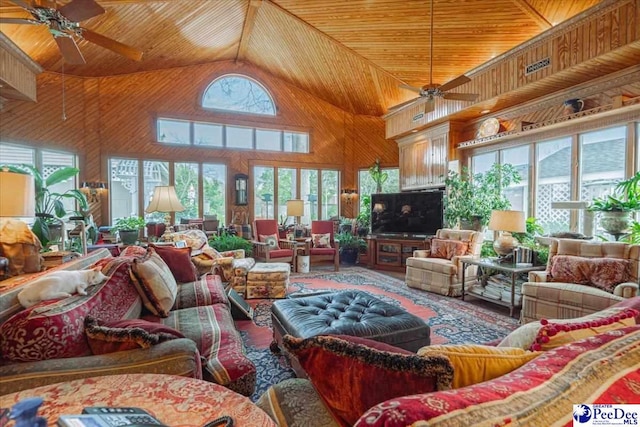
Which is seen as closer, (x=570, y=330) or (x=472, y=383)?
(x=472, y=383)

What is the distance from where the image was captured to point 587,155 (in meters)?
4.35

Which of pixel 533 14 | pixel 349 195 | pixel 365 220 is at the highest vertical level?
pixel 533 14

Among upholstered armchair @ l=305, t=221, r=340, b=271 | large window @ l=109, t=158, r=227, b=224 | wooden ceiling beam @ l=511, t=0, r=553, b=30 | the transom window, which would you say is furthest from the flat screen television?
large window @ l=109, t=158, r=227, b=224

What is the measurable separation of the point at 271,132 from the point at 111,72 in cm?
371

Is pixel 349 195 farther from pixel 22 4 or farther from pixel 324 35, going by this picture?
pixel 22 4

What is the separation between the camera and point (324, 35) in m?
5.75

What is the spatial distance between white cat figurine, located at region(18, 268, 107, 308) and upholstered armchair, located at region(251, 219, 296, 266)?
12.9 ft

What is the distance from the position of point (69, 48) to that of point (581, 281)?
5.83m

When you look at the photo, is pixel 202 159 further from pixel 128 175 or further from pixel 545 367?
pixel 545 367

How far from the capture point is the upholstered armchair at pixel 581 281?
2877 millimetres

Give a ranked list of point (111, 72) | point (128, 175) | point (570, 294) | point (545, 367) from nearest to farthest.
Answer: point (545, 367) → point (570, 294) → point (111, 72) → point (128, 175)

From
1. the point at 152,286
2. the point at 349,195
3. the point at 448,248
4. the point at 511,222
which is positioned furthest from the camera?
the point at 349,195

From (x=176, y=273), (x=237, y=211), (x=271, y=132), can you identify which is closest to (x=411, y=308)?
(x=176, y=273)

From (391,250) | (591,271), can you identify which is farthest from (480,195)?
(591,271)
